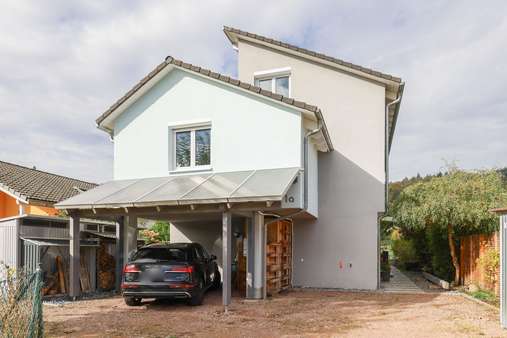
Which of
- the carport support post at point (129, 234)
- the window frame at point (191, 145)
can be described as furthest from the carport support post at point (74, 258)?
the window frame at point (191, 145)

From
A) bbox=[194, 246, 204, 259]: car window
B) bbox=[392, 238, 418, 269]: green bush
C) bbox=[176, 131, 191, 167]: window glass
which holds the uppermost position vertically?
bbox=[176, 131, 191, 167]: window glass

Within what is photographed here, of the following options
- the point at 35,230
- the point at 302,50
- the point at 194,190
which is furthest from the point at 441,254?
the point at 35,230

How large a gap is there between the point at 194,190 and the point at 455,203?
29.4 feet

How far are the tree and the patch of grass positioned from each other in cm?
1504

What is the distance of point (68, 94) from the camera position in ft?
52.1

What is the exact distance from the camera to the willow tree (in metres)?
14.4

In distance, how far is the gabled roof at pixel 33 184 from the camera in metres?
18.4

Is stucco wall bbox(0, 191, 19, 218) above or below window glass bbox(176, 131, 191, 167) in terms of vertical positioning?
below

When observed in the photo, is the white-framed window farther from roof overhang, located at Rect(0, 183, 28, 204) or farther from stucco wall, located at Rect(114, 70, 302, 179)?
roof overhang, located at Rect(0, 183, 28, 204)

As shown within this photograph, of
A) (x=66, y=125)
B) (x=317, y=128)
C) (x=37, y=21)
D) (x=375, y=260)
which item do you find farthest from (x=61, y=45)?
(x=375, y=260)

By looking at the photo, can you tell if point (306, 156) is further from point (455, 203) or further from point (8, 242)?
point (8, 242)

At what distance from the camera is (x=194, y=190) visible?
12.1 m

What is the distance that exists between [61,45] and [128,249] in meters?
6.84

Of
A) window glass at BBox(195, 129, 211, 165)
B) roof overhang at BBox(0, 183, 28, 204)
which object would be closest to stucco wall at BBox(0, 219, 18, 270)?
roof overhang at BBox(0, 183, 28, 204)
